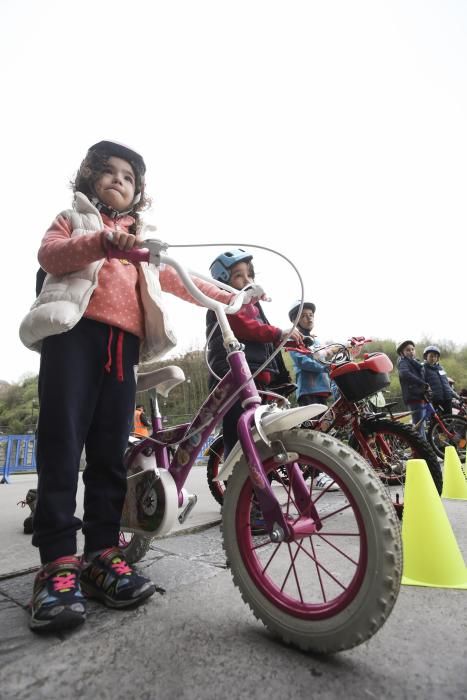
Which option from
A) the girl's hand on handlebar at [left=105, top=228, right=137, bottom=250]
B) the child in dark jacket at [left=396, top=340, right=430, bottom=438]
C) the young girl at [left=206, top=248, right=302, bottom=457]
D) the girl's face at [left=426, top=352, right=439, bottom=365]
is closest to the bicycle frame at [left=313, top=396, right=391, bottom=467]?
the young girl at [left=206, top=248, right=302, bottom=457]

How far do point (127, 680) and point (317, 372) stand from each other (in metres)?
3.17

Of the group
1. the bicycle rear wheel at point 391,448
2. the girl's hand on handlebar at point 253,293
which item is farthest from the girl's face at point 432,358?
the girl's hand on handlebar at point 253,293

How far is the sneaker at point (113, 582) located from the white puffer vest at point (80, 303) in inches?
31.7

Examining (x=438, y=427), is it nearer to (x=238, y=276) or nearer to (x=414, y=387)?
(x=414, y=387)

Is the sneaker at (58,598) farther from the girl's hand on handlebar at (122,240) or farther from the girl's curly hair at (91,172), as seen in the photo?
the girl's curly hair at (91,172)

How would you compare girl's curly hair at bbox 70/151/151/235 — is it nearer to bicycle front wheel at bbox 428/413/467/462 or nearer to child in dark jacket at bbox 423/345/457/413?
bicycle front wheel at bbox 428/413/467/462

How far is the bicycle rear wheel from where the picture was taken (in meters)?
2.66

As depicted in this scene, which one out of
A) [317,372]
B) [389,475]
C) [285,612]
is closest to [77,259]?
[285,612]

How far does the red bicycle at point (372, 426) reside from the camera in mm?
2682

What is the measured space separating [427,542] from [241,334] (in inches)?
55.1

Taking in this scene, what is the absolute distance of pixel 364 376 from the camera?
276 cm

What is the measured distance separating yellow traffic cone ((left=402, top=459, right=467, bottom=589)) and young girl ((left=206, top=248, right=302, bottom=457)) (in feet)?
3.27

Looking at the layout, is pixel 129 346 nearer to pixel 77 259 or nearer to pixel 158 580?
pixel 77 259

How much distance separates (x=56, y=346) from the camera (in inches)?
58.4
